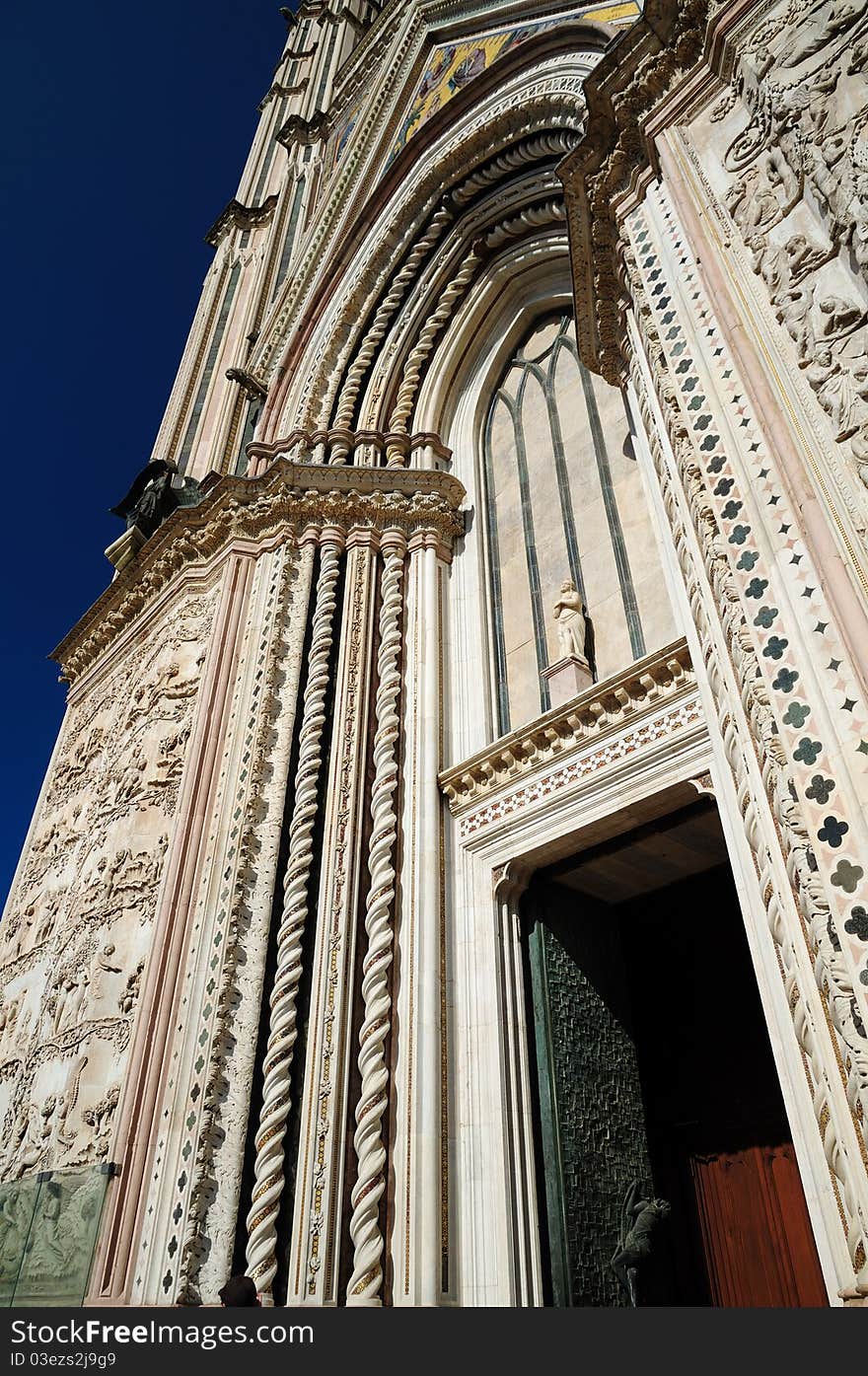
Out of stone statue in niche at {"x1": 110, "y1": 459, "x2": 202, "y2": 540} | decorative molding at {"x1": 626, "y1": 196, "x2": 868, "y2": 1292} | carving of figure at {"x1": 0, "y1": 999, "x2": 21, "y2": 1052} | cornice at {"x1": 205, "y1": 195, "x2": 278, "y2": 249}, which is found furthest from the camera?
cornice at {"x1": 205, "y1": 195, "x2": 278, "y2": 249}

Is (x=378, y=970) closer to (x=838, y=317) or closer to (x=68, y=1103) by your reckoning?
(x=68, y=1103)

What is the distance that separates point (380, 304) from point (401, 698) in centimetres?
436

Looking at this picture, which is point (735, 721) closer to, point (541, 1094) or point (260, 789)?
point (541, 1094)

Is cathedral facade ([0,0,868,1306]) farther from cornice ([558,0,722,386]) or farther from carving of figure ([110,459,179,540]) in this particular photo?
carving of figure ([110,459,179,540])

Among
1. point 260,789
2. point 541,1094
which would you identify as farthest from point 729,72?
point 541,1094

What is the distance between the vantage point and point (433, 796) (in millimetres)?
5676

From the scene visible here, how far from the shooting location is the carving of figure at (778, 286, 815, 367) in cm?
316

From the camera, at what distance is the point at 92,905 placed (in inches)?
251

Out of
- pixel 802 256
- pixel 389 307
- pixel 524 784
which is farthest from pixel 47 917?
pixel 802 256

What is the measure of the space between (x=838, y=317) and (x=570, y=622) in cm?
278

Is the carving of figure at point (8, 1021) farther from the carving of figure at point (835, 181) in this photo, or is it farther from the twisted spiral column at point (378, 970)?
the carving of figure at point (835, 181)

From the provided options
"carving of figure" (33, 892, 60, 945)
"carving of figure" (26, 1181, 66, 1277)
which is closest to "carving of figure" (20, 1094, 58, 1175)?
"carving of figure" (26, 1181, 66, 1277)

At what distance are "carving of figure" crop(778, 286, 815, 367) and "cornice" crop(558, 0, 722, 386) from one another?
1831mm

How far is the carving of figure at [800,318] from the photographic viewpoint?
3160 mm
